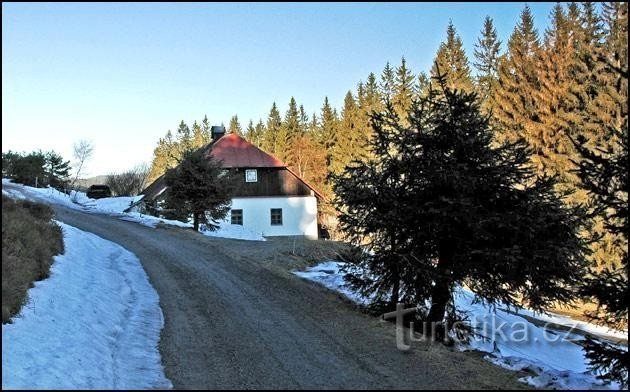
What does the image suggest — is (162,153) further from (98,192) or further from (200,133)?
(98,192)

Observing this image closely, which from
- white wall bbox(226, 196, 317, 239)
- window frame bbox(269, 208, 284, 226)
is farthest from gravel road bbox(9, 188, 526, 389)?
window frame bbox(269, 208, 284, 226)

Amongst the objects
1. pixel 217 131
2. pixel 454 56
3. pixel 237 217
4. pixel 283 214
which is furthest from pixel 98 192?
pixel 454 56

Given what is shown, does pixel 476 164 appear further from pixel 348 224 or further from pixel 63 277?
pixel 63 277

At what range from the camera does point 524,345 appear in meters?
12.3

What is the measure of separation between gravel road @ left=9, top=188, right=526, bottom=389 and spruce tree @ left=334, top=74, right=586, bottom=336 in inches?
52.3

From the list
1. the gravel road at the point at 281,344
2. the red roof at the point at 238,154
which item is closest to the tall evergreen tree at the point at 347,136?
the red roof at the point at 238,154

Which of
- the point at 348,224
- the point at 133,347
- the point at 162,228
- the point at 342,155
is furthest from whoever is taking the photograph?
the point at 342,155

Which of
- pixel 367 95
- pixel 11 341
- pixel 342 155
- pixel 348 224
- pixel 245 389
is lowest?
pixel 245 389

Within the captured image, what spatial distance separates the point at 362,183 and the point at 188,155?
54.2ft

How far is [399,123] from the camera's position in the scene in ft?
35.9

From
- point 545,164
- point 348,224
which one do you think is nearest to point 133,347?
point 348,224

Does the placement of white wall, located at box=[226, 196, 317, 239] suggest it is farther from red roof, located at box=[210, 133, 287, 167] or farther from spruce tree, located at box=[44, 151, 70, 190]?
spruce tree, located at box=[44, 151, 70, 190]

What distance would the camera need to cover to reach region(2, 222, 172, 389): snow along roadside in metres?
5.80

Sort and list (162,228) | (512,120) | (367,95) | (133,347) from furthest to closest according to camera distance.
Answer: (367,95), (512,120), (162,228), (133,347)
